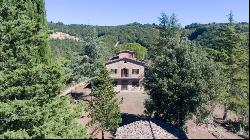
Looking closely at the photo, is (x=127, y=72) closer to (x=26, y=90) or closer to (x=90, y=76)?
(x=90, y=76)

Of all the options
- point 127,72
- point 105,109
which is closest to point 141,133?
point 105,109

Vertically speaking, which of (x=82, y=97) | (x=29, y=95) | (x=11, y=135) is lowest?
(x=82, y=97)

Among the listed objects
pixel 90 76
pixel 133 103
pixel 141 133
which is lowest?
pixel 133 103

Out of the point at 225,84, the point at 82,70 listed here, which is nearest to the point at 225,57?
the point at 225,84

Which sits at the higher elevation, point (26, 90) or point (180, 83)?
point (26, 90)

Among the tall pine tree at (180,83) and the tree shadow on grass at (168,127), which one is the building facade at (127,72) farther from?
the tall pine tree at (180,83)

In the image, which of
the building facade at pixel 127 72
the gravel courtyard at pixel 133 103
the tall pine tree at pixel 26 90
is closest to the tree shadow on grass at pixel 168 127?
the tall pine tree at pixel 26 90

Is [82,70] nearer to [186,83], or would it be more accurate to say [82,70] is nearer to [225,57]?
[225,57]
